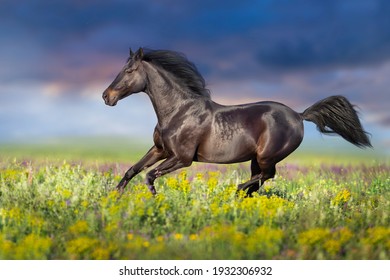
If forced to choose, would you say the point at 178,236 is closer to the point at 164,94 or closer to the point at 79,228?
the point at 79,228

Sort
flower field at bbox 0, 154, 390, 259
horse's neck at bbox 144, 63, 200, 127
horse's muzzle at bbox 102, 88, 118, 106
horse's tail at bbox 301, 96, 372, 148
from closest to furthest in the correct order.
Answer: flower field at bbox 0, 154, 390, 259
horse's muzzle at bbox 102, 88, 118, 106
horse's neck at bbox 144, 63, 200, 127
horse's tail at bbox 301, 96, 372, 148

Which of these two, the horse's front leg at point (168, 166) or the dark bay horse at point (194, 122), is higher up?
the dark bay horse at point (194, 122)

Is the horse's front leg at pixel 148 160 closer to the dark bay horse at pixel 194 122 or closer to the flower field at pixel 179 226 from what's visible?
the dark bay horse at pixel 194 122

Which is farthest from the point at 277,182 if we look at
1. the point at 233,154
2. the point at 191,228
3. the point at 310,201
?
the point at 191,228

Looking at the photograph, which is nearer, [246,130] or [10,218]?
[10,218]

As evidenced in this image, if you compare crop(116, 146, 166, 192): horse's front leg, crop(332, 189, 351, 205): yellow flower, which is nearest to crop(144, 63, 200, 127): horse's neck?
crop(116, 146, 166, 192): horse's front leg

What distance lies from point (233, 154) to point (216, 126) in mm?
516

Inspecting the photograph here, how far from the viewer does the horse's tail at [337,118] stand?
9.26 meters

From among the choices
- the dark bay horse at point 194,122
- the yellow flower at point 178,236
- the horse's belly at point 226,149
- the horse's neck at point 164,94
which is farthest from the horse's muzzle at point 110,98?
the yellow flower at point 178,236

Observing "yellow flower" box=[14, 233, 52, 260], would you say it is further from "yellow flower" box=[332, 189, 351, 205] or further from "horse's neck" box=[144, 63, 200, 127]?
"yellow flower" box=[332, 189, 351, 205]

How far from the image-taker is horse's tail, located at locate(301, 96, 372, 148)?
9258 mm
